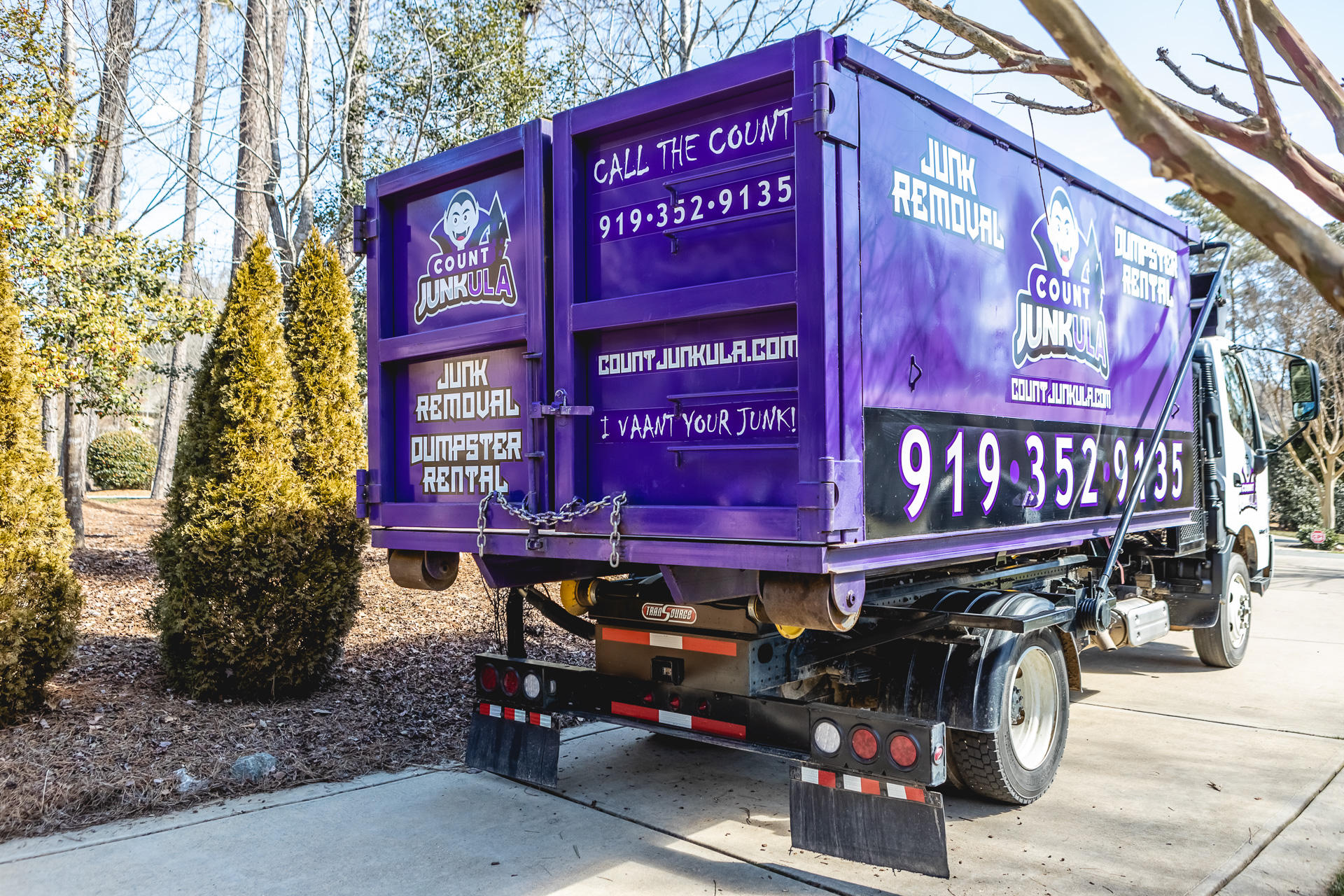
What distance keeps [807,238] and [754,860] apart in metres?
2.58

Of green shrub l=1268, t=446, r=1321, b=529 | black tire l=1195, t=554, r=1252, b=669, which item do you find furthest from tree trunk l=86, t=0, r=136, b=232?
green shrub l=1268, t=446, r=1321, b=529

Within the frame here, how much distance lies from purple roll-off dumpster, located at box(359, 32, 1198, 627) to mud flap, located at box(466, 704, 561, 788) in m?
0.77

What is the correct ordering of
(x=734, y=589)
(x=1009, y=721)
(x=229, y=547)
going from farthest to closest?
(x=229, y=547) < (x=1009, y=721) < (x=734, y=589)

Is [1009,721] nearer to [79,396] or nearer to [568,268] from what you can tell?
[568,268]

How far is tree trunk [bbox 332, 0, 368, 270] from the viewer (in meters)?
10.2

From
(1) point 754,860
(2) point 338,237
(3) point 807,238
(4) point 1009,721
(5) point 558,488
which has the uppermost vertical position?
(2) point 338,237

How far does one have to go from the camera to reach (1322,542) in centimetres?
2033

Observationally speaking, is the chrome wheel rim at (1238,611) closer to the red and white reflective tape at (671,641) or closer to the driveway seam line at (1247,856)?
the driveway seam line at (1247,856)

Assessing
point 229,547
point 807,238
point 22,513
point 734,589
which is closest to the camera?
point 807,238

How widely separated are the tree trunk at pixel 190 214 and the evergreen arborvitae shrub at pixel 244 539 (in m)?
0.38

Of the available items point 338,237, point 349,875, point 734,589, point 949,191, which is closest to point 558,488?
point 734,589

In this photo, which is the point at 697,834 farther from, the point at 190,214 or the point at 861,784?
the point at 190,214

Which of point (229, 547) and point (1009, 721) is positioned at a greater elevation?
point (229, 547)

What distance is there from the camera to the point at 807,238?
338 centimetres
